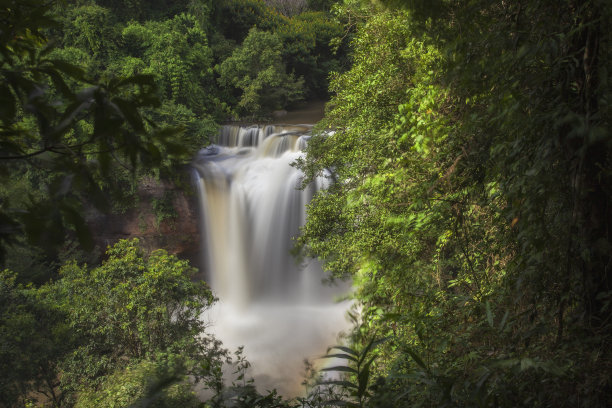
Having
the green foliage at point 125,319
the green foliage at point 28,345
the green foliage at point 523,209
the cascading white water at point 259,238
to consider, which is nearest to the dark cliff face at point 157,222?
the cascading white water at point 259,238

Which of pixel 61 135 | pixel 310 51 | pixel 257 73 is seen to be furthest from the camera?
pixel 310 51

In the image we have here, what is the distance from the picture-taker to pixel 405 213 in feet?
16.1

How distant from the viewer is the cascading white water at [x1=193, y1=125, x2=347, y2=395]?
1390 cm

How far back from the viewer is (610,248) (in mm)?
1863

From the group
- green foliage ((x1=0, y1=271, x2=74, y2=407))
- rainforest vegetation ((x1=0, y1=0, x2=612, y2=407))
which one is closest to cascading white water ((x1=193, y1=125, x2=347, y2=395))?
rainforest vegetation ((x1=0, y1=0, x2=612, y2=407))

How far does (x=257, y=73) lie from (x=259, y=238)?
9.19 meters

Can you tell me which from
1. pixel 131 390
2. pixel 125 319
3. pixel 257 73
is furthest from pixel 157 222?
pixel 257 73

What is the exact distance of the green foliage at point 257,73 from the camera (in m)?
19.2

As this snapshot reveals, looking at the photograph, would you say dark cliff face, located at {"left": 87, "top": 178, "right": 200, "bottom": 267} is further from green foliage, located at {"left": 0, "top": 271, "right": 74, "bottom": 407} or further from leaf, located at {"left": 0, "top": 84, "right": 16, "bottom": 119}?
leaf, located at {"left": 0, "top": 84, "right": 16, "bottom": 119}

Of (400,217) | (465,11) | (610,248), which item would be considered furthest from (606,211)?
(400,217)

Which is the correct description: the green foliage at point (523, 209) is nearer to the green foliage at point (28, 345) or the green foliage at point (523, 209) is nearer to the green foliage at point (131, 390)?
the green foliage at point (131, 390)

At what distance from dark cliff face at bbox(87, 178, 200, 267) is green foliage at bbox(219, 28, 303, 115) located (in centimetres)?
635

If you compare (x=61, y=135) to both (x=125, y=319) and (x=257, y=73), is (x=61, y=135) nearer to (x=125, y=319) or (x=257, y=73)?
(x=125, y=319)

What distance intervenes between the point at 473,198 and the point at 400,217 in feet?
2.95
